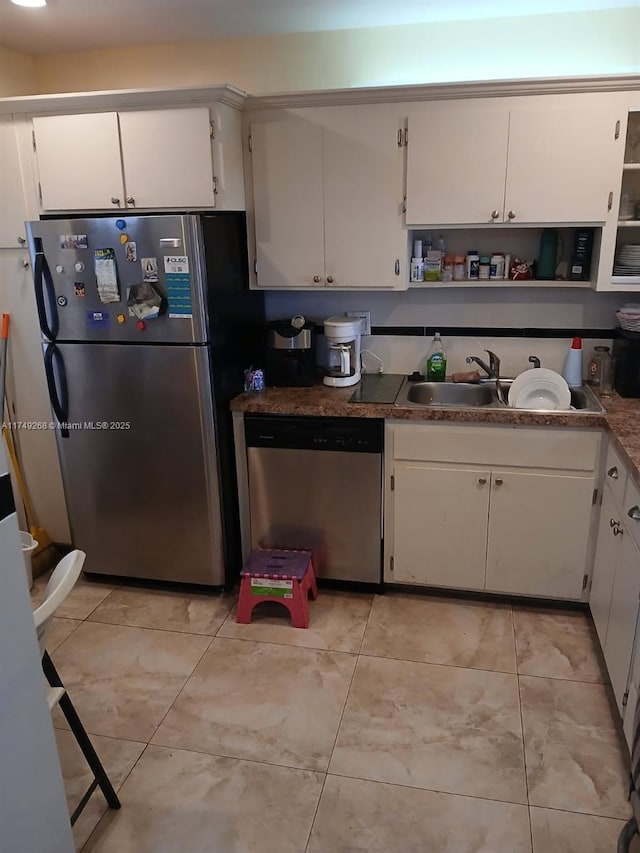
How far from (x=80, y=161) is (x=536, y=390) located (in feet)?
7.22

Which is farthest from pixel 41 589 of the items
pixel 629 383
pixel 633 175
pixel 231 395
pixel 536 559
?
pixel 633 175

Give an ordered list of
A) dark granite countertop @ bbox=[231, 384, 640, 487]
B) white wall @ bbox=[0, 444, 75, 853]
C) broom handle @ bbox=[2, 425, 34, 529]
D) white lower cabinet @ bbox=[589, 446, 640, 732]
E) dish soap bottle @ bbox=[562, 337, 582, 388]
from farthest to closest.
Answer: broom handle @ bbox=[2, 425, 34, 529] → dish soap bottle @ bbox=[562, 337, 582, 388] → dark granite countertop @ bbox=[231, 384, 640, 487] → white lower cabinet @ bbox=[589, 446, 640, 732] → white wall @ bbox=[0, 444, 75, 853]

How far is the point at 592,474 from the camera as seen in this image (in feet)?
8.57

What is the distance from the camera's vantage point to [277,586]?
272cm

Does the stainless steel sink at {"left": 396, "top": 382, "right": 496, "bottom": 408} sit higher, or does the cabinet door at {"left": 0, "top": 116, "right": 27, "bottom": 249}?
the cabinet door at {"left": 0, "top": 116, "right": 27, "bottom": 249}

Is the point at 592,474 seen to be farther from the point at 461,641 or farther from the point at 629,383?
the point at 461,641

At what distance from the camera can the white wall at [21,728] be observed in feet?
4.25

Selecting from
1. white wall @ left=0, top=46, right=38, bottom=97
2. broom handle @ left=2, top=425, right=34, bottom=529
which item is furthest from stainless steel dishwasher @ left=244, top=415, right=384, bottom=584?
white wall @ left=0, top=46, right=38, bottom=97

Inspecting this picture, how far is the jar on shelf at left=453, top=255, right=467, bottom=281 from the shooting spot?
9.75 feet

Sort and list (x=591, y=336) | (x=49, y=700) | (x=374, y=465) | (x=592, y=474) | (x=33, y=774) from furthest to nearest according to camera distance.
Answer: (x=591, y=336), (x=374, y=465), (x=592, y=474), (x=49, y=700), (x=33, y=774)

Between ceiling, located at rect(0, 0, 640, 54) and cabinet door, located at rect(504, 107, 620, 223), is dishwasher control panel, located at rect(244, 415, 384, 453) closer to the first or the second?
cabinet door, located at rect(504, 107, 620, 223)

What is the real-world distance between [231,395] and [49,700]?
1574 millimetres

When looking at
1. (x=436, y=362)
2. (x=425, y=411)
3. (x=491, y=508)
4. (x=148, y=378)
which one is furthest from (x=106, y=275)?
(x=491, y=508)

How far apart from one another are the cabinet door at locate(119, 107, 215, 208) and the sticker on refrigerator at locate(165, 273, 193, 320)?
1.14 feet
